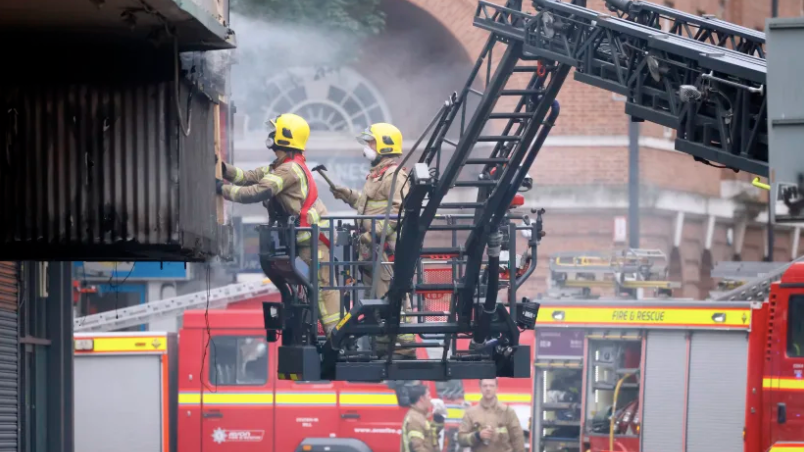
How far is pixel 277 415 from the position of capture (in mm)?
14453

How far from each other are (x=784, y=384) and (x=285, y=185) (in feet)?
17.4

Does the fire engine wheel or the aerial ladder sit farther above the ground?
the aerial ladder

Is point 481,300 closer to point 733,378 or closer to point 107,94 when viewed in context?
point 107,94

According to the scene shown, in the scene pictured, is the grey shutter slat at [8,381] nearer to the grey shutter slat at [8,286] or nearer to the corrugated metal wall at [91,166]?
the grey shutter slat at [8,286]

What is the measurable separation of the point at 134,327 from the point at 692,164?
39.6ft

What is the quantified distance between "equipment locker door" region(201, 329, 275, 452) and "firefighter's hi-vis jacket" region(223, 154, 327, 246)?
5.92 meters

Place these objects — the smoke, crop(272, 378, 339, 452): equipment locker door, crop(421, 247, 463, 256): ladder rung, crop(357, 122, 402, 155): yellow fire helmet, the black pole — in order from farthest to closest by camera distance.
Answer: the black pole → the smoke → crop(272, 378, 339, 452): equipment locker door → crop(357, 122, 402, 155): yellow fire helmet → crop(421, 247, 463, 256): ladder rung

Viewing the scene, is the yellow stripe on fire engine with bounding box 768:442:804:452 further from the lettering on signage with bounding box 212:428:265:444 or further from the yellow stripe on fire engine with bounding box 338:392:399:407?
the lettering on signage with bounding box 212:428:265:444

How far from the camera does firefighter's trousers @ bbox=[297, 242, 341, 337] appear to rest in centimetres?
855

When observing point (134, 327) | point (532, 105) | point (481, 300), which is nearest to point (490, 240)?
point (481, 300)

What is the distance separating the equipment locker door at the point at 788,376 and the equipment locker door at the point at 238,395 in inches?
212

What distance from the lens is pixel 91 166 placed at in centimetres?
658

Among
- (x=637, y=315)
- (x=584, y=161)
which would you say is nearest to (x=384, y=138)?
(x=637, y=315)

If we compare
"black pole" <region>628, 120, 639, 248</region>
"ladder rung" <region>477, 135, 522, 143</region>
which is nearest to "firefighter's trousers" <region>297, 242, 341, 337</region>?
"ladder rung" <region>477, 135, 522, 143</region>
